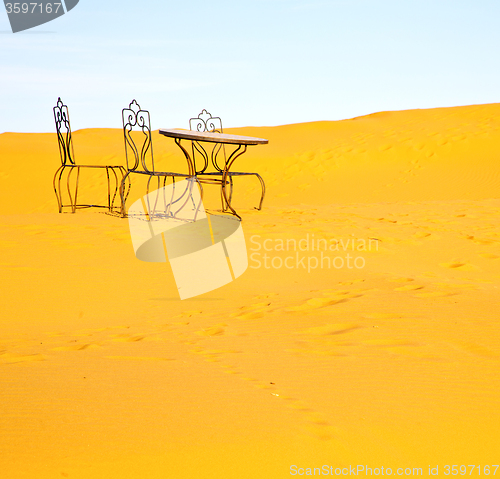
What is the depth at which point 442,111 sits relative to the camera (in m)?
21.2

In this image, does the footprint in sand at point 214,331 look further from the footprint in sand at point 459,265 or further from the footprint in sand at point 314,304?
the footprint in sand at point 459,265

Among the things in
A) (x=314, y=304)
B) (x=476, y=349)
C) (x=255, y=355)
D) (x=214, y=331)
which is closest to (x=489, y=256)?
(x=314, y=304)

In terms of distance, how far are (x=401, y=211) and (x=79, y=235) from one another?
18.2ft

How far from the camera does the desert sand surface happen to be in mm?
1476

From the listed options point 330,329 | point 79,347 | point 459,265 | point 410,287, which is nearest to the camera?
point 79,347

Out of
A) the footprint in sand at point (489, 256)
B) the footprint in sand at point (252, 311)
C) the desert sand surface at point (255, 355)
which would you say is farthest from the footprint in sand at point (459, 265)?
the footprint in sand at point (252, 311)

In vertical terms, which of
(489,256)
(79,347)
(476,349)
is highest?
(79,347)

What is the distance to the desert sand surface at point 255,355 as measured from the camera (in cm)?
148

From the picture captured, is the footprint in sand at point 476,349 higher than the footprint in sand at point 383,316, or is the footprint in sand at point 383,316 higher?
the footprint in sand at point 383,316

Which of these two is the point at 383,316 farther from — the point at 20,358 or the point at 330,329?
the point at 20,358

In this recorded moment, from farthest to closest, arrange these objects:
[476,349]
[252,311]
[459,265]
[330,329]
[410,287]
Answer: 1. [459,265]
2. [410,287]
3. [252,311]
4. [330,329]
5. [476,349]

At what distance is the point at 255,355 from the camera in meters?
2.35

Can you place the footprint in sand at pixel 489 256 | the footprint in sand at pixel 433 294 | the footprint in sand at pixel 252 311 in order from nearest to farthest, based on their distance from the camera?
the footprint in sand at pixel 252 311 < the footprint in sand at pixel 433 294 < the footprint in sand at pixel 489 256

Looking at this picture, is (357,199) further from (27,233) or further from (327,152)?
(27,233)
